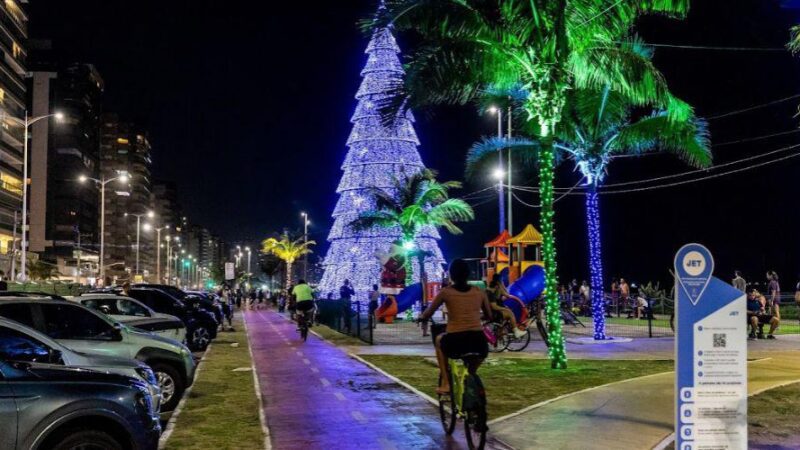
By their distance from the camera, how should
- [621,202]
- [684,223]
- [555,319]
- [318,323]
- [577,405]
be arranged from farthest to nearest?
[621,202] < [684,223] < [318,323] < [555,319] < [577,405]

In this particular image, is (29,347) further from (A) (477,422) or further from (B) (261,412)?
(A) (477,422)

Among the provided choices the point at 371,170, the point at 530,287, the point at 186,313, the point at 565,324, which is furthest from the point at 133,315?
the point at 371,170

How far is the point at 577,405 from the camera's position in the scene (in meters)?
11.8

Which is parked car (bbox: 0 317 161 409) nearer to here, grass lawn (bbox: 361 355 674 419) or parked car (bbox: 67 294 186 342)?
grass lawn (bbox: 361 355 674 419)

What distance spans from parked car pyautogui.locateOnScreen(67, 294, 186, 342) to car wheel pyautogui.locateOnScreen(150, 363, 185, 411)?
318 centimetres

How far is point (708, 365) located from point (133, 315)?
12375mm

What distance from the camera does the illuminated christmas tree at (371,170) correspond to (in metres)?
45.3

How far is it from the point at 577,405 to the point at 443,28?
8.11 metres

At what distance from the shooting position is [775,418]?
10.7 m

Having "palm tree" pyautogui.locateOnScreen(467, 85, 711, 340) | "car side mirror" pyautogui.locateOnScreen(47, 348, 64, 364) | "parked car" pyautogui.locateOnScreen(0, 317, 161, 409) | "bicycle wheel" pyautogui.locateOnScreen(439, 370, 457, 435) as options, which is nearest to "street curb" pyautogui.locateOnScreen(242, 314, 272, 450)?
"parked car" pyautogui.locateOnScreen(0, 317, 161, 409)

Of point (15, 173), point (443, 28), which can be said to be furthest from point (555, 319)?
point (15, 173)

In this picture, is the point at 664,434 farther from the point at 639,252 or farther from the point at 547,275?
the point at 639,252

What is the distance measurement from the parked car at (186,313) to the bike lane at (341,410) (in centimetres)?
382

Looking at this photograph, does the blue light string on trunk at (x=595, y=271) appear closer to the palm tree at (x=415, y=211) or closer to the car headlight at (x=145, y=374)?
the palm tree at (x=415, y=211)
